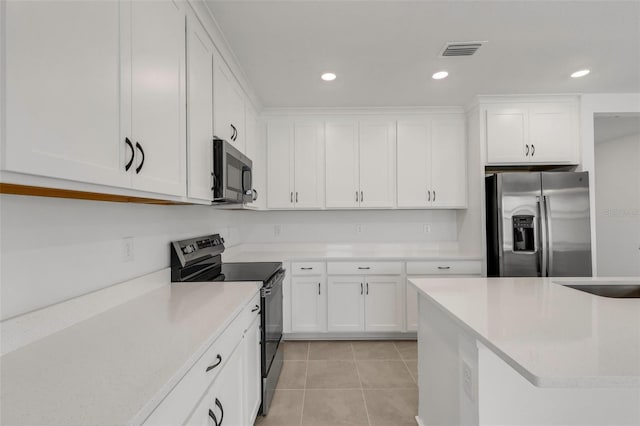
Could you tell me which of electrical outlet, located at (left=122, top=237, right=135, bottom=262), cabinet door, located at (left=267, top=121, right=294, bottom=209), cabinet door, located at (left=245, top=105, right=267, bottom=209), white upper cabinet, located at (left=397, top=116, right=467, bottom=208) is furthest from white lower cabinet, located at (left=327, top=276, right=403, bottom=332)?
electrical outlet, located at (left=122, top=237, right=135, bottom=262)

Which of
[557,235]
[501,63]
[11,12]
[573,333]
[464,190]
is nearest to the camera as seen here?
[11,12]

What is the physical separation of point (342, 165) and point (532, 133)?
6.61 feet

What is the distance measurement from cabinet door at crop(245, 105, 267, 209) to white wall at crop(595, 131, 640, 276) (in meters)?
5.08

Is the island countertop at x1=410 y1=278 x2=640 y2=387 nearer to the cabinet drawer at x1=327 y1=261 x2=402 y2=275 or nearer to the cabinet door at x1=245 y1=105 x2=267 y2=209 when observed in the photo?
the cabinet drawer at x1=327 y1=261 x2=402 y2=275

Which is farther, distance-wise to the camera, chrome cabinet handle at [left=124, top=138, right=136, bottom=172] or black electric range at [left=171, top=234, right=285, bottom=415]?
black electric range at [left=171, top=234, right=285, bottom=415]

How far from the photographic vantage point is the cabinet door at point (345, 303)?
3.12 m

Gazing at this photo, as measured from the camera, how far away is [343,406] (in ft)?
6.79

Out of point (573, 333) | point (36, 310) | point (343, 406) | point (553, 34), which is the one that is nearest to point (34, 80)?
point (36, 310)

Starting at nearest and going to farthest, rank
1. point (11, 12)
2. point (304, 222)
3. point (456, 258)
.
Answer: point (11, 12)
point (456, 258)
point (304, 222)

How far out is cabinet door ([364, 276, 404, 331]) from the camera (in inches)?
122

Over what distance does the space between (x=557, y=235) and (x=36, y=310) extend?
368 cm

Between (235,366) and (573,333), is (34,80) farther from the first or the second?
(573,333)

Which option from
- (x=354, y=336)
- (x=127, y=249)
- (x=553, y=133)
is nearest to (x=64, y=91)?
(x=127, y=249)

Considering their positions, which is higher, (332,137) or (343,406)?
(332,137)
